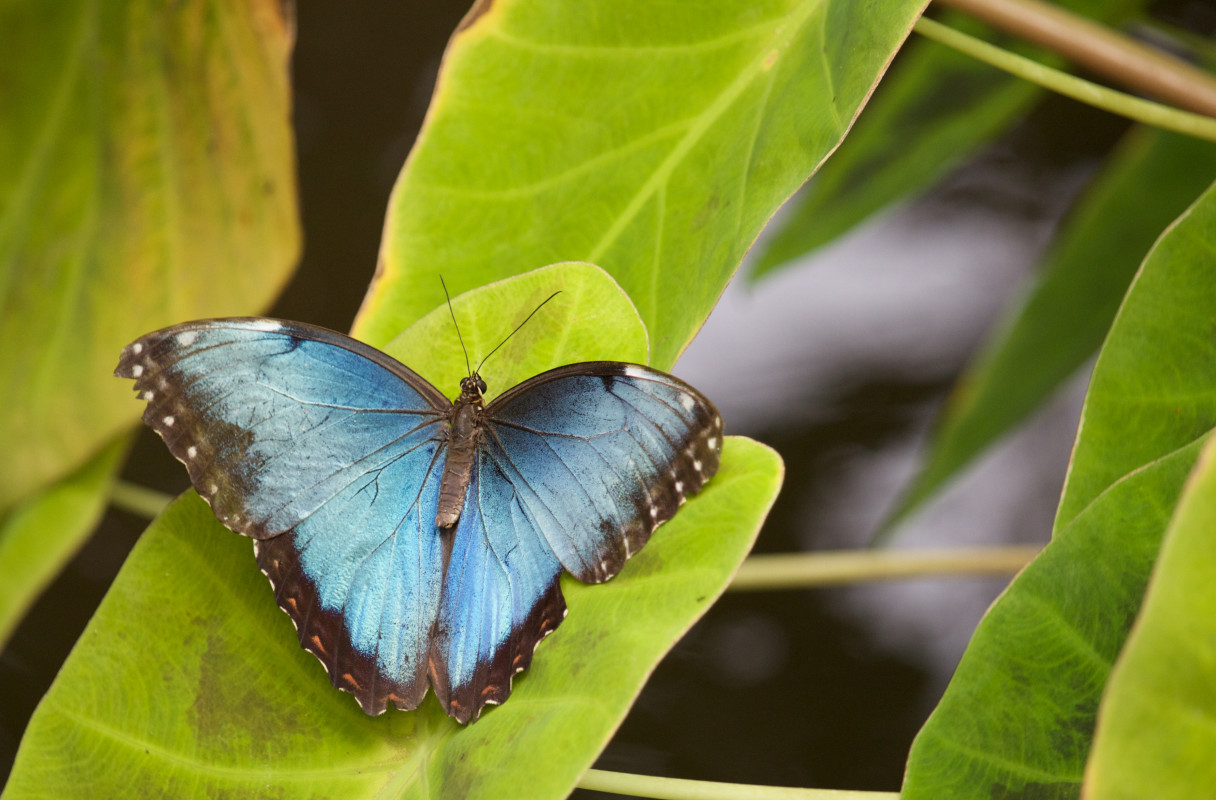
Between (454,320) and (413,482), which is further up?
(454,320)

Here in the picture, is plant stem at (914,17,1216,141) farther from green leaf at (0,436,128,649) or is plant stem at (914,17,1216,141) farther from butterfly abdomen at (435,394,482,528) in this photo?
green leaf at (0,436,128,649)

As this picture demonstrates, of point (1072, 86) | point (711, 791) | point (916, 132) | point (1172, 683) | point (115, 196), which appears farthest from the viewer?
point (916, 132)

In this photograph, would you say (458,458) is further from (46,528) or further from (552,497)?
(46,528)

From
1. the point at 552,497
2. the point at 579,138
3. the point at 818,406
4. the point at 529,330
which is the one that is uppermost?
the point at 579,138

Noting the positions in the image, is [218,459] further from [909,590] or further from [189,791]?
[909,590]

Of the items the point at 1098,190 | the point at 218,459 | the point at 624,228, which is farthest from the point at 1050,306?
the point at 218,459

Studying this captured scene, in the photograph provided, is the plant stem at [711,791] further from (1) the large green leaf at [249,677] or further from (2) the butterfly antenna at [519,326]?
(2) the butterfly antenna at [519,326]

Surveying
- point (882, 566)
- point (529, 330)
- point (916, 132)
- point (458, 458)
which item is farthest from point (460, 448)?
point (916, 132)

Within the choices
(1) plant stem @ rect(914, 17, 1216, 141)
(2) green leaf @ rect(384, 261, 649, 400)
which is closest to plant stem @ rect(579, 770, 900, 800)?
(2) green leaf @ rect(384, 261, 649, 400)
